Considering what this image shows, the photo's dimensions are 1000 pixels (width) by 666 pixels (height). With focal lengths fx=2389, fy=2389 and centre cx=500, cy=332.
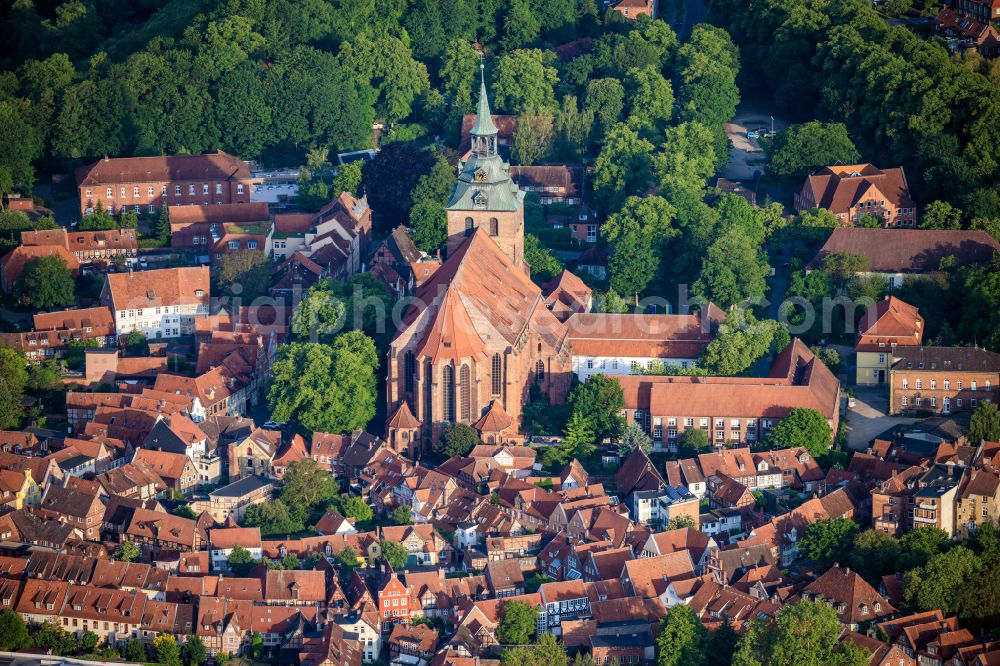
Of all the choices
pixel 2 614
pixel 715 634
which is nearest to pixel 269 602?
pixel 2 614

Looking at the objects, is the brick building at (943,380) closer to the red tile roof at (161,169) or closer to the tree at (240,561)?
the tree at (240,561)

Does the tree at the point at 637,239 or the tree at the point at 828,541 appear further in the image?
the tree at the point at 637,239

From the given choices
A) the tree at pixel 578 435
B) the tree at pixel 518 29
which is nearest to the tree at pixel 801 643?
the tree at pixel 578 435

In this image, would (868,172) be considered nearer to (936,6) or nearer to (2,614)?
(936,6)

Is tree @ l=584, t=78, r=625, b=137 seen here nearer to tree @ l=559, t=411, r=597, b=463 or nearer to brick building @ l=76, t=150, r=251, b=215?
brick building @ l=76, t=150, r=251, b=215

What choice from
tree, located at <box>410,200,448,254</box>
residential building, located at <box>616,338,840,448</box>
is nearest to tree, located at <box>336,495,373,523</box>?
residential building, located at <box>616,338,840,448</box>

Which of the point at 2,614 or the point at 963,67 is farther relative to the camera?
the point at 963,67
